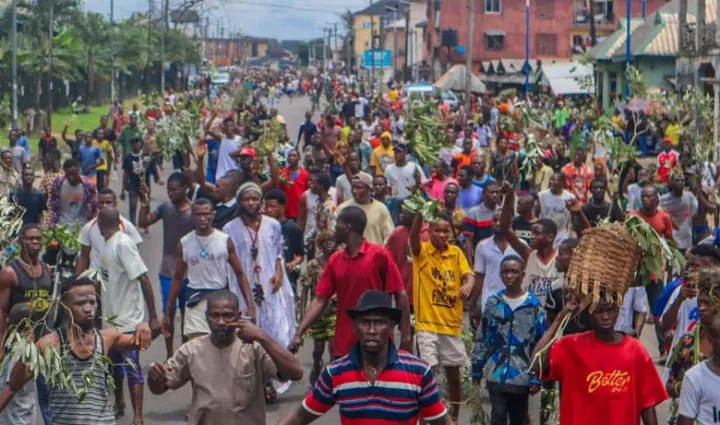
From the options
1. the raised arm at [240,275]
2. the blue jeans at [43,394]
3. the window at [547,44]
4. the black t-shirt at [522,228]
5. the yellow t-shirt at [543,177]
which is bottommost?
the blue jeans at [43,394]

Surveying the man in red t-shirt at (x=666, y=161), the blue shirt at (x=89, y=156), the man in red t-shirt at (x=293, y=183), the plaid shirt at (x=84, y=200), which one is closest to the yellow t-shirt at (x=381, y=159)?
the man in red t-shirt at (x=666, y=161)

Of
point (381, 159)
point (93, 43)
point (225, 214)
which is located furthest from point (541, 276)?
point (93, 43)

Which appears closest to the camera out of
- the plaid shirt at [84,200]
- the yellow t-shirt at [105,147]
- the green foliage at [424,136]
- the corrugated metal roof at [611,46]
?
the plaid shirt at [84,200]

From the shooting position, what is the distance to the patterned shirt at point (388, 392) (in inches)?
236

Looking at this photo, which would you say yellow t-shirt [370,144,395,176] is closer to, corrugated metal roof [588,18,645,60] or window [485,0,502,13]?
corrugated metal roof [588,18,645,60]

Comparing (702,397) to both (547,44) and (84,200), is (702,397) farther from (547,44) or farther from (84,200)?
(547,44)

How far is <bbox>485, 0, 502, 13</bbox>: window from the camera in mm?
83750

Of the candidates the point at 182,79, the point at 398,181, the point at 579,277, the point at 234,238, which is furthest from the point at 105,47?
the point at 579,277

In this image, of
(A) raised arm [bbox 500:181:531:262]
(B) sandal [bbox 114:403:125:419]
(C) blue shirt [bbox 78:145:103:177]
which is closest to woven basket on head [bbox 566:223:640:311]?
(A) raised arm [bbox 500:181:531:262]

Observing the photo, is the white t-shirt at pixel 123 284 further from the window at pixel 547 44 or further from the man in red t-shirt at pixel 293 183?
the window at pixel 547 44

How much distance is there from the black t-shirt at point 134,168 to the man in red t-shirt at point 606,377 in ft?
45.0

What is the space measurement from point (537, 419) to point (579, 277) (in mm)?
4083

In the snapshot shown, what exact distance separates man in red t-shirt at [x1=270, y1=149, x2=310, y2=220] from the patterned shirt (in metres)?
9.36

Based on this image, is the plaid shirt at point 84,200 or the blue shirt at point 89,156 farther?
the blue shirt at point 89,156
